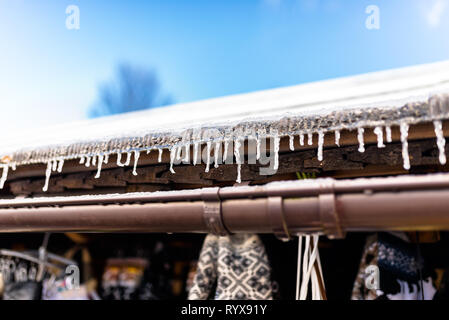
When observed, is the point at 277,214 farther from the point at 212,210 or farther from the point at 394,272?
the point at 394,272

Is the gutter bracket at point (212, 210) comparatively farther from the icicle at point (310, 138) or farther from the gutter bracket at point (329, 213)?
the icicle at point (310, 138)

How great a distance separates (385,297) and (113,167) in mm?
1886

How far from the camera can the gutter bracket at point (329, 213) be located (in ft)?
4.70

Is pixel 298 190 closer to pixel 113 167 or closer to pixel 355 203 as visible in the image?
pixel 355 203

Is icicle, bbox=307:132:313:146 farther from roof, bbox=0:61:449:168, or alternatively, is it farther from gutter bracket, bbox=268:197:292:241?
gutter bracket, bbox=268:197:292:241

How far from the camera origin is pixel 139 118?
4.42 meters

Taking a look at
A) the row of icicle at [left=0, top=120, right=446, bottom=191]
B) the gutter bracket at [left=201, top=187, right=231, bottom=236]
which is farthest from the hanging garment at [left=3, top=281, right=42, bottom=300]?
the gutter bracket at [left=201, top=187, right=231, bottom=236]

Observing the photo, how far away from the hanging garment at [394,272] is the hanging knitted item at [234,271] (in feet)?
1.98

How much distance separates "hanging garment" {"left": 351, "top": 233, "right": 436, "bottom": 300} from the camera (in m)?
2.36

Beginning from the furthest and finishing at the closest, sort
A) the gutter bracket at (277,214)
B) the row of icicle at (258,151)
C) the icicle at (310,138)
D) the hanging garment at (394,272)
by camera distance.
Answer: the hanging garment at (394,272), the icicle at (310,138), the row of icicle at (258,151), the gutter bracket at (277,214)

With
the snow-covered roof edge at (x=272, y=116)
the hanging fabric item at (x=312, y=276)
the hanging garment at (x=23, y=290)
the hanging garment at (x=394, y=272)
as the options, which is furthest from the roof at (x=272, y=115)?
the hanging garment at (x=23, y=290)

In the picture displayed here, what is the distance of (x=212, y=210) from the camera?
5.38ft

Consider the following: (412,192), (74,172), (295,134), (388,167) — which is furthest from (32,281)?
(412,192)

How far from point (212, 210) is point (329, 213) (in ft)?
1.56
